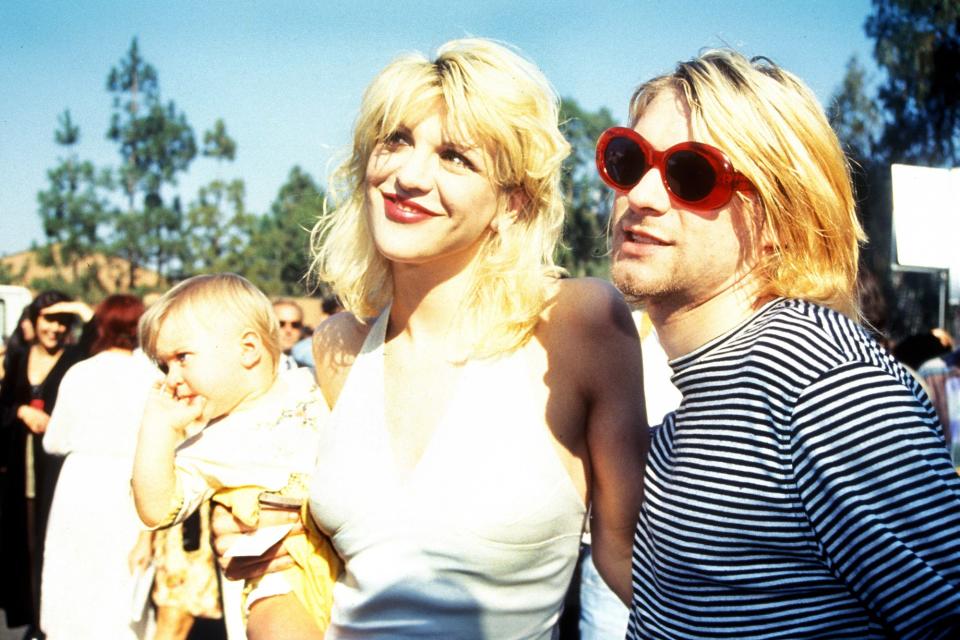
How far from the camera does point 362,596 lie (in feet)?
6.41

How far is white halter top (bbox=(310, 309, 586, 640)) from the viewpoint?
1878mm

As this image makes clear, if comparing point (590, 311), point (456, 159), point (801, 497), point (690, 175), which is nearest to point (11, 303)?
point (456, 159)

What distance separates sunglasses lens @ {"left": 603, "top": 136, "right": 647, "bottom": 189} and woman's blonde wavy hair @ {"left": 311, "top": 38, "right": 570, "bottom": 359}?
347mm

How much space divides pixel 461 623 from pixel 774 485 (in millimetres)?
853

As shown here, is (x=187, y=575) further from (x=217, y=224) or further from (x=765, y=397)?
(x=217, y=224)

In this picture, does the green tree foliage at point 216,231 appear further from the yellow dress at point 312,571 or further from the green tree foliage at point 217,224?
the yellow dress at point 312,571

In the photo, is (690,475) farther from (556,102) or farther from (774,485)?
(556,102)

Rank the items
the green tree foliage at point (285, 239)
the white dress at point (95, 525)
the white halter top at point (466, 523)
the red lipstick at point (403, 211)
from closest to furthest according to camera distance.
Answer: the white halter top at point (466, 523)
the red lipstick at point (403, 211)
the white dress at point (95, 525)
the green tree foliage at point (285, 239)

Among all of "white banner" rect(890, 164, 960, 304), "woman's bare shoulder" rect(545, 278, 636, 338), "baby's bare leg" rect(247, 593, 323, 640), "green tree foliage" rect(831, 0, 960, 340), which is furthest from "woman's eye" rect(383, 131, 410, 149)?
"green tree foliage" rect(831, 0, 960, 340)

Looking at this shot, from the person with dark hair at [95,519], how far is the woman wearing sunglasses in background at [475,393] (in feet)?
9.41

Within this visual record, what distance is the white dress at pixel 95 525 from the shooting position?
15.0 feet

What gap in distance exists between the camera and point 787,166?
1.52m

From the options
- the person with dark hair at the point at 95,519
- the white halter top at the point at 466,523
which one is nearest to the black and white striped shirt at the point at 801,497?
the white halter top at the point at 466,523

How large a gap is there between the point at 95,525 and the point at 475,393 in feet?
11.2
